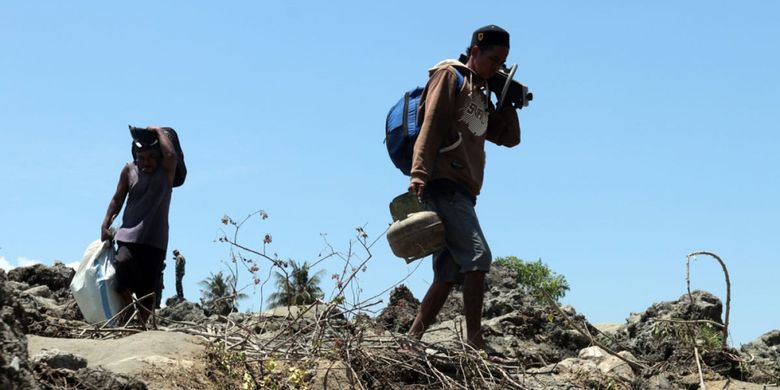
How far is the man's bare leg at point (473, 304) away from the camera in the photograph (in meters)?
6.58

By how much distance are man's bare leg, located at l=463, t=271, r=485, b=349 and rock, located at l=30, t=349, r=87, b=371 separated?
2.31 meters

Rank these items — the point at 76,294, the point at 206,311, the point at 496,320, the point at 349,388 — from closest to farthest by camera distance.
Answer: the point at 349,388, the point at 76,294, the point at 496,320, the point at 206,311

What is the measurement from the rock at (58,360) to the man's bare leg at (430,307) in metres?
2.06

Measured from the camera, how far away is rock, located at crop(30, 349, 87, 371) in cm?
499

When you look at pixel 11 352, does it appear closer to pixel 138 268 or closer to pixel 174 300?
pixel 138 268

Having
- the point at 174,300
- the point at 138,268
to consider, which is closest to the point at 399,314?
the point at 138,268

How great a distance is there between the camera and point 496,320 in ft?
28.5

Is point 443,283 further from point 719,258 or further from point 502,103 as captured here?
point 719,258

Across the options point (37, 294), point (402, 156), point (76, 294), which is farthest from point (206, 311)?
point (402, 156)

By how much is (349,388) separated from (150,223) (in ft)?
8.19

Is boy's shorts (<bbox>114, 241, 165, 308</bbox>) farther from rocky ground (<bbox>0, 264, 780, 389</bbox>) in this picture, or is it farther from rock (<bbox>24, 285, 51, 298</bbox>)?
rock (<bbox>24, 285, 51, 298</bbox>)

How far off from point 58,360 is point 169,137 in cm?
315

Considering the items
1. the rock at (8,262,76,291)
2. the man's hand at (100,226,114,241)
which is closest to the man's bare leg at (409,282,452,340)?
the man's hand at (100,226,114,241)

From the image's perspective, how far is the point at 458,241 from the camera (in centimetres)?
665
